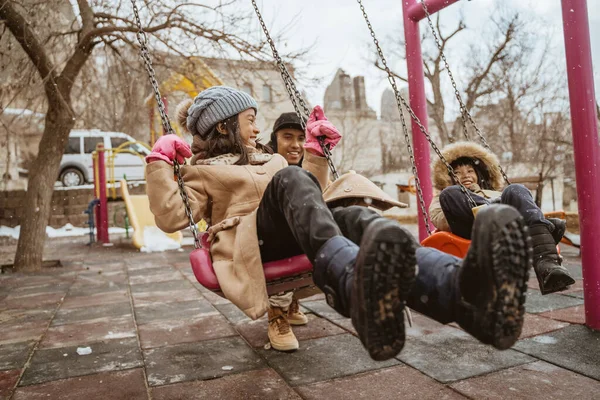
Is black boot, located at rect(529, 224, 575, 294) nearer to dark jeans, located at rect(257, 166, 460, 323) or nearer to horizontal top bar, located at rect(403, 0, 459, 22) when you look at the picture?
dark jeans, located at rect(257, 166, 460, 323)

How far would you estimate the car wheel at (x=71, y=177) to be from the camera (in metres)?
14.0

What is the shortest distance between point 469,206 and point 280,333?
3.88ft

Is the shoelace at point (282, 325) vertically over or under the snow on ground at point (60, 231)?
under

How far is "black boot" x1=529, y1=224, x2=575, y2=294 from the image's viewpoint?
227cm

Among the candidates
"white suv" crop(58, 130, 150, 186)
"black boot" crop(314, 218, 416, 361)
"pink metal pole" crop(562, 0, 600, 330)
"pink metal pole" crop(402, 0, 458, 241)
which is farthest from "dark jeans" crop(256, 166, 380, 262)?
"white suv" crop(58, 130, 150, 186)

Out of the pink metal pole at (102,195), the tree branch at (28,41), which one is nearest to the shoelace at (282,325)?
the tree branch at (28,41)

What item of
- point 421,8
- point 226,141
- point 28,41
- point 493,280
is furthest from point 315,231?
point 28,41

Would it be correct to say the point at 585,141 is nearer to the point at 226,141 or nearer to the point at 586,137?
the point at 586,137

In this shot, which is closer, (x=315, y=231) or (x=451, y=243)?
(x=315, y=231)

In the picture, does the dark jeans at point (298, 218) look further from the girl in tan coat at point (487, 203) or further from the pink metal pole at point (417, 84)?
the pink metal pole at point (417, 84)

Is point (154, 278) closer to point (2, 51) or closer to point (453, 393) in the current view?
point (2, 51)

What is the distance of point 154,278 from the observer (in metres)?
5.33

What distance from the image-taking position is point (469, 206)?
105 inches

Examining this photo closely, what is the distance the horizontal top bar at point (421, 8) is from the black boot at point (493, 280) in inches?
95.5
